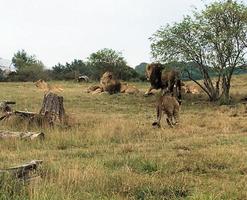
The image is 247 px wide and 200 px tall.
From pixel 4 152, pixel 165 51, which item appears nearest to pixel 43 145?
pixel 4 152

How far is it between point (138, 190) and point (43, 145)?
15.5 ft

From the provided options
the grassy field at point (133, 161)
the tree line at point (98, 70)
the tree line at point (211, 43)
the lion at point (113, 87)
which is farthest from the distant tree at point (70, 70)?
the grassy field at point (133, 161)

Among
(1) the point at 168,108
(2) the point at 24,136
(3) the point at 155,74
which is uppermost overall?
(3) the point at 155,74

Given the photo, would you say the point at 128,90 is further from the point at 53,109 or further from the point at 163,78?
the point at 53,109

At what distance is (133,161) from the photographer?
28.6ft

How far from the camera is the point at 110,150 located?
10.4 metres

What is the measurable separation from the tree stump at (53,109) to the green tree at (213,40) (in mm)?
13946

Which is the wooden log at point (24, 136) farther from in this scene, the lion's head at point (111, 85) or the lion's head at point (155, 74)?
the lion's head at point (111, 85)

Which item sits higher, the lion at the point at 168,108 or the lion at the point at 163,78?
the lion at the point at 163,78

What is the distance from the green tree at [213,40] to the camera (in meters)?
28.0

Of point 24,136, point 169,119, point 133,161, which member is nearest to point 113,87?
point 169,119

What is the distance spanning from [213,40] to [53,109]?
14.8 m

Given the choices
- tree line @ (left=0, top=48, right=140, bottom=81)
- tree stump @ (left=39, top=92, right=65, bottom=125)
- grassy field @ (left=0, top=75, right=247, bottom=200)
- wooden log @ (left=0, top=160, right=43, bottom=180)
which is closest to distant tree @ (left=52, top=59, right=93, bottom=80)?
tree line @ (left=0, top=48, right=140, bottom=81)

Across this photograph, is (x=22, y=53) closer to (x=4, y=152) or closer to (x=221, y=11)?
(x=221, y=11)
